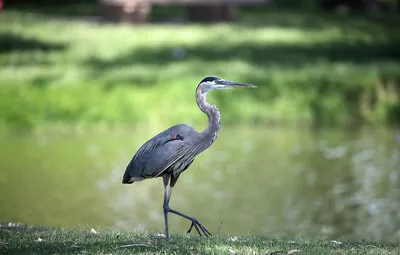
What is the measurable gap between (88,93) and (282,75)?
3.92 metres

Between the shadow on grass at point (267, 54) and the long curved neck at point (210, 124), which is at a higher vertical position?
the shadow on grass at point (267, 54)

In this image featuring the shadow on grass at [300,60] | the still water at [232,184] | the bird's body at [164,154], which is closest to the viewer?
the bird's body at [164,154]

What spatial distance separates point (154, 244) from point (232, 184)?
5.99 m

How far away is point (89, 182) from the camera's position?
13.3m

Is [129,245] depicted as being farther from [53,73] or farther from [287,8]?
[287,8]

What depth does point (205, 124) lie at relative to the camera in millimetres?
16500

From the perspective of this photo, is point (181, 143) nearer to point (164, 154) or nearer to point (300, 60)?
point (164, 154)

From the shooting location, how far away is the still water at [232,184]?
1170 centimetres

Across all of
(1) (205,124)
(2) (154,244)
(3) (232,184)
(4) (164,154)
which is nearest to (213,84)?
(4) (164,154)

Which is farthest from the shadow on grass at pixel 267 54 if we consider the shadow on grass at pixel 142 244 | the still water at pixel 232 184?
the shadow on grass at pixel 142 244

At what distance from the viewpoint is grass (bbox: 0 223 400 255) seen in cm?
726

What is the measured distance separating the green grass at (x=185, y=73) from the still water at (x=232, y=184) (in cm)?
62

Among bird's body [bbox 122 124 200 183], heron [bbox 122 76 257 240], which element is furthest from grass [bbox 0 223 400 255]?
bird's body [bbox 122 124 200 183]

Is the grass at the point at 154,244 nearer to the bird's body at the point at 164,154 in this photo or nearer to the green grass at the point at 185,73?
the bird's body at the point at 164,154
